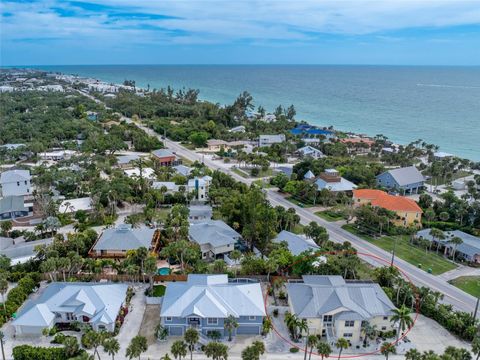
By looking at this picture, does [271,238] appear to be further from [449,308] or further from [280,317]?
[449,308]

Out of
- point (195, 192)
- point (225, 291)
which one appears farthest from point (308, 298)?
point (195, 192)

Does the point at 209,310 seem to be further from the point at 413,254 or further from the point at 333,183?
the point at 333,183

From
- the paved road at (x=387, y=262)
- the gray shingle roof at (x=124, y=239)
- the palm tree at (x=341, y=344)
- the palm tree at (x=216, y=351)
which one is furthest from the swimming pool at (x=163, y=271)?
the paved road at (x=387, y=262)

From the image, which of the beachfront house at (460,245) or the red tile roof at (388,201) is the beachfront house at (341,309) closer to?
the beachfront house at (460,245)

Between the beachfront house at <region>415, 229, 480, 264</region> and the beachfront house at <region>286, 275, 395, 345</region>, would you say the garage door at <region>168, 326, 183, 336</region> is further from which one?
the beachfront house at <region>415, 229, 480, 264</region>

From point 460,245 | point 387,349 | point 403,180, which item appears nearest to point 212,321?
point 387,349
